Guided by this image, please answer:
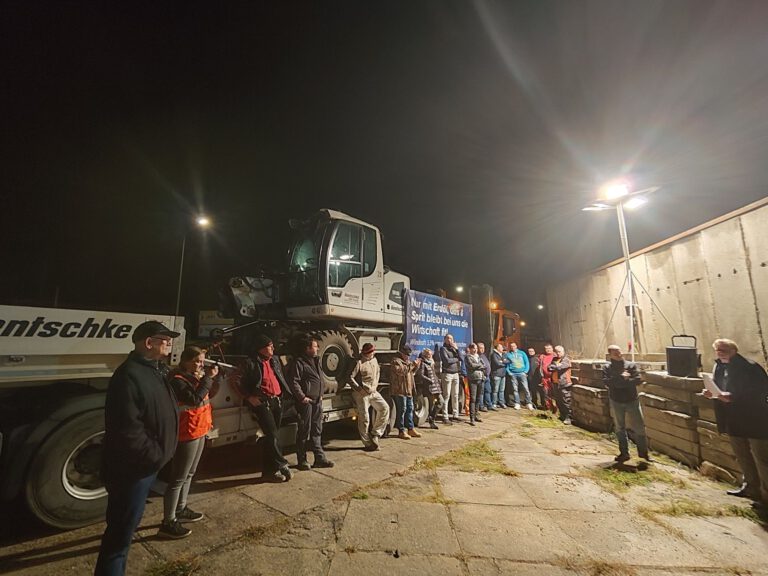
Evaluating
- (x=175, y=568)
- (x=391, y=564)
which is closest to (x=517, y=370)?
(x=391, y=564)

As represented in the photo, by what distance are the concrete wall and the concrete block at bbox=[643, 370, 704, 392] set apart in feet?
5.69

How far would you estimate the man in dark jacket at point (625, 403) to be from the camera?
5.34 m

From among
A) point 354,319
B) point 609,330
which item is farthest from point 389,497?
point 609,330

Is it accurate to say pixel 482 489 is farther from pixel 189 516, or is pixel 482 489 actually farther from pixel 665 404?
pixel 665 404

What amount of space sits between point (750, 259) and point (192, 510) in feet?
31.3

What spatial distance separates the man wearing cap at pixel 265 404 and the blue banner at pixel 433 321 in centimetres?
385

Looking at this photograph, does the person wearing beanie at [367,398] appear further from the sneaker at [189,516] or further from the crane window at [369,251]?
the sneaker at [189,516]

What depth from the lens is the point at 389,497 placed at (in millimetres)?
4008

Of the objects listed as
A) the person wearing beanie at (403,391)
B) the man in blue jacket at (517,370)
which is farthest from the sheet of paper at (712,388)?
the man in blue jacket at (517,370)

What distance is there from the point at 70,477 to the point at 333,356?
3.72m

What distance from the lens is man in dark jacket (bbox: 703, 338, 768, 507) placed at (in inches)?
153

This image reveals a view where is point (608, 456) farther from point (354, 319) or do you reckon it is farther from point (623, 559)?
point (354, 319)

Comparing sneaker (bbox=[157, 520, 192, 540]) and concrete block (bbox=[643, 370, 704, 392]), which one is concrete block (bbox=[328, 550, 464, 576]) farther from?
concrete block (bbox=[643, 370, 704, 392])

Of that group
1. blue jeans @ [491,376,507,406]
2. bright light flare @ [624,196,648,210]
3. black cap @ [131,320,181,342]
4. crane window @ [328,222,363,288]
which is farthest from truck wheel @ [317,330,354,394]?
bright light flare @ [624,196,648,210]
